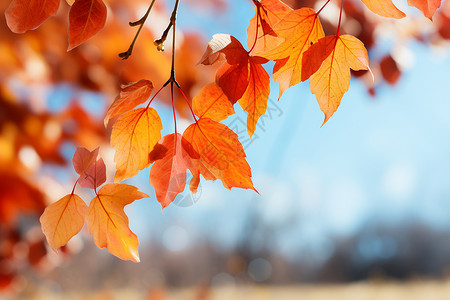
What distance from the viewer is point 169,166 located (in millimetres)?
364

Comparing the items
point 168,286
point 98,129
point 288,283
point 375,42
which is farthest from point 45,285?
point 375,42

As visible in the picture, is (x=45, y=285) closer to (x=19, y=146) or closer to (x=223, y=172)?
(x=19, y=146)

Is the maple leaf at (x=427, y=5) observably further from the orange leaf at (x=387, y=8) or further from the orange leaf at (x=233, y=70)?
the orange leaf at (x=233, y=70)

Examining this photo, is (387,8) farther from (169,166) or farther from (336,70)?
(169,166)

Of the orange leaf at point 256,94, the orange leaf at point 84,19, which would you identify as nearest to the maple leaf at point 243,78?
the orange leaf at point 256,94

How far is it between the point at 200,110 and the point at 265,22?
10 cm

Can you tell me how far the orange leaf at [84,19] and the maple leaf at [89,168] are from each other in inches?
3.6

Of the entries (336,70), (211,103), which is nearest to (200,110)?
(211,103)

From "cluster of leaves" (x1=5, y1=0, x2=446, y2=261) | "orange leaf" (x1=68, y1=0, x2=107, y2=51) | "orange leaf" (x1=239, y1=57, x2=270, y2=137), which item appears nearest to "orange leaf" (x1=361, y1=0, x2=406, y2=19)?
"cluster of leaves" (x1=5, y1=0, x2=446, y2=261)

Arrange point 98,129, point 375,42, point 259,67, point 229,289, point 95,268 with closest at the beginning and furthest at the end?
point 259,67 → point 375,42 → point 98,129 → point 229,289 → point 95,268

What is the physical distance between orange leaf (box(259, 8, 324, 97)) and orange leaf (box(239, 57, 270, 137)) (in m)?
0.01

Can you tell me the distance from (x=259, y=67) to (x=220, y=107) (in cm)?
5

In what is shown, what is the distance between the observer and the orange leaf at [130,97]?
336 millimetres

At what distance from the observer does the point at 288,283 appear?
6176mm
